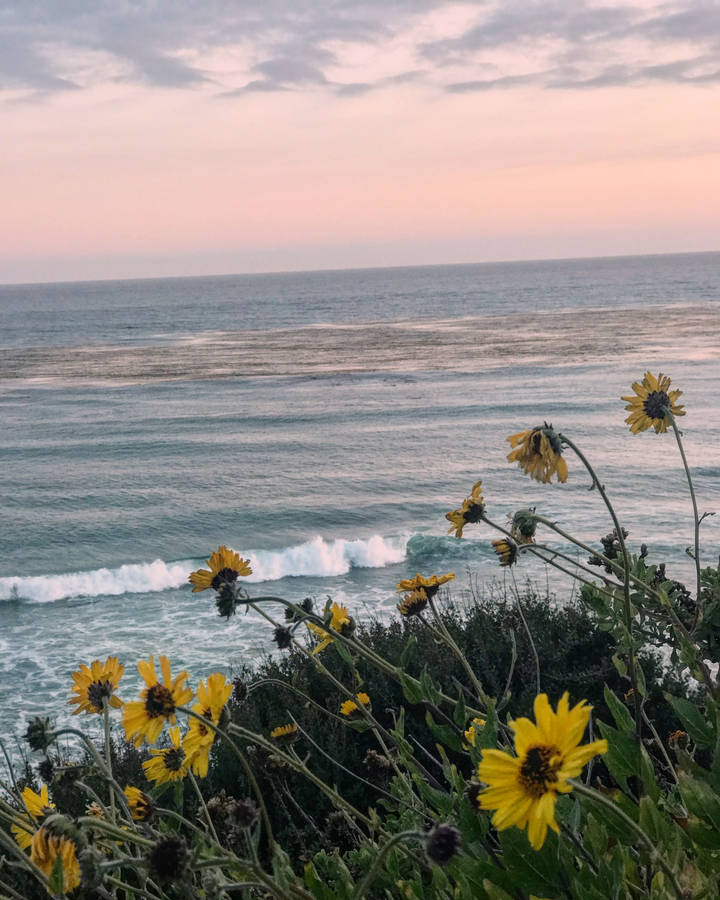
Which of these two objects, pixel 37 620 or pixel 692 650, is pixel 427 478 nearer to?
pixel 37 620

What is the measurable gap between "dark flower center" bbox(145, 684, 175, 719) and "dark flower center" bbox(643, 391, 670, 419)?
1.56 m

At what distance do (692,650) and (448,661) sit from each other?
12.6ft

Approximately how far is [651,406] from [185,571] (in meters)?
11.4

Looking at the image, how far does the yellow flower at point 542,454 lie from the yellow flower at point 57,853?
1.30 metres

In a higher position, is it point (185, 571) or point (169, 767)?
point (169, 767)

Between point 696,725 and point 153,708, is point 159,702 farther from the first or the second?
point 696,725

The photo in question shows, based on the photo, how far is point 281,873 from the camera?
5.25ft

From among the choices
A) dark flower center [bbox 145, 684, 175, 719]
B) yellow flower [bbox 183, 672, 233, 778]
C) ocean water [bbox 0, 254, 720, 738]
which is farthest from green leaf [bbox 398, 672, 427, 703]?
ocean water [bbox 0, 254, 720, 738]

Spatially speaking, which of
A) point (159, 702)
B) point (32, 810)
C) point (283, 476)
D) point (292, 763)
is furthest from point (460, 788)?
point (283, 476)

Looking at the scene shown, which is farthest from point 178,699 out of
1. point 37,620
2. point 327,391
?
point 327,391

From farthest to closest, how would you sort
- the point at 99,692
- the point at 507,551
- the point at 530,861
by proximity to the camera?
the point at 507,551 < the point at 99,692 < the point at 530,861

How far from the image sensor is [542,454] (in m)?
2.23

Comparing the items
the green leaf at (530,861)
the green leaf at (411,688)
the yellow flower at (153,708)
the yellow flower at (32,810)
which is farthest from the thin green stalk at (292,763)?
the yellow flower at (32,810)

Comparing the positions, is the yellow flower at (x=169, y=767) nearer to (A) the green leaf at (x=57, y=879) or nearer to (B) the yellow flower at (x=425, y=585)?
(A) the green leaf at (x=57, y=879)
